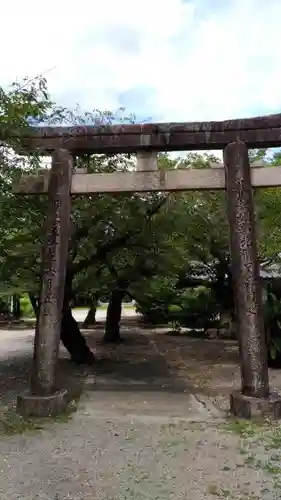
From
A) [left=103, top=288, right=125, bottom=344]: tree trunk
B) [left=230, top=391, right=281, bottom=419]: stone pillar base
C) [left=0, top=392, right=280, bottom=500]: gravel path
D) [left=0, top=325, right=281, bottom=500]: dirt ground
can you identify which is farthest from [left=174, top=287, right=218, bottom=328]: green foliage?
[left=0, top=392, right=280, bottom=500]: gravel path

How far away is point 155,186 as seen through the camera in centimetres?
600

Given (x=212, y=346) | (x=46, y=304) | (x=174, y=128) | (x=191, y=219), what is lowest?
(x=212, y=346)

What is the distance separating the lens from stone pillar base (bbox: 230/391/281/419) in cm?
Answer: 516

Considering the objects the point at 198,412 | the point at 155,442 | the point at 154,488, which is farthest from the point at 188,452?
the point at 198,412

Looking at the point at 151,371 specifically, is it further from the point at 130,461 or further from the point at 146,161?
the point at 130,461

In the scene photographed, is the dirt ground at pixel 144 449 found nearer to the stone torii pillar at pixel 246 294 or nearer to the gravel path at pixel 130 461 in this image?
the gravel path at pixel 130 461

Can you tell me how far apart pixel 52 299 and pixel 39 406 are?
125 cm

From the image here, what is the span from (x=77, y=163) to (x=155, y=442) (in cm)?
435

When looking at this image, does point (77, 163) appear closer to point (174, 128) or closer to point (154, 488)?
point (174, 128)

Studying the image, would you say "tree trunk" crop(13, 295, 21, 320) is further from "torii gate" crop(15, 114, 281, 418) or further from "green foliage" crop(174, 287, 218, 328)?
"torii gate" crop(15, 114, 281, 418)

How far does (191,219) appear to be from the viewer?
971 centimetres

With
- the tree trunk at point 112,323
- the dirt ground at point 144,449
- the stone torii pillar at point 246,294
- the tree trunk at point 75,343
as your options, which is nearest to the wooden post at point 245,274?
the stone torii pillar at point 246,294

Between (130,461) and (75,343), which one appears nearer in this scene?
(130,461)

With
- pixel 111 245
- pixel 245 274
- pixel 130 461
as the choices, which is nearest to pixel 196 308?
pixel 111 245
